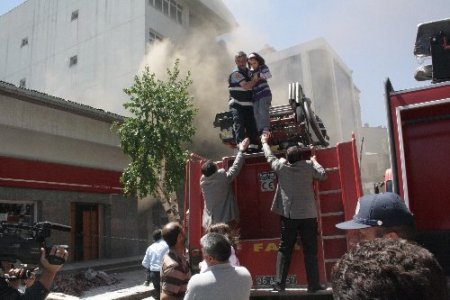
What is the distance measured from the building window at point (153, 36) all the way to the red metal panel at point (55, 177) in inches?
364

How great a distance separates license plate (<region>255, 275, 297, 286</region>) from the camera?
4.78m

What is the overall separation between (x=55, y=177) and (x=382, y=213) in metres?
12.6

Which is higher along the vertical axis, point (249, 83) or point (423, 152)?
point (249, 83)

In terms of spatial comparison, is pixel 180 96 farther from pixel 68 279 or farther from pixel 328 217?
pixel 328 217

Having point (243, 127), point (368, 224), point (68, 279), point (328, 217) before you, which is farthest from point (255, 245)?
point (68, 279)

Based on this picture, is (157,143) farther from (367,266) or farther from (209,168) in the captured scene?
(367,266)

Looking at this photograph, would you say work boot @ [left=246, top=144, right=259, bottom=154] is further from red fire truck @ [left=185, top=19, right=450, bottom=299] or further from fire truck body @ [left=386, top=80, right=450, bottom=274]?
fire truck body @ [left=386, top=80, right=450, bottom=274]

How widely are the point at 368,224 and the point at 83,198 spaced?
13.8 m

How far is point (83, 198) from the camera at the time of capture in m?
14.8

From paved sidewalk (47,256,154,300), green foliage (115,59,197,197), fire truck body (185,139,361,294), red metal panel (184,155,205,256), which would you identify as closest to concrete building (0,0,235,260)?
paved sidewalk (47,256,154,300)

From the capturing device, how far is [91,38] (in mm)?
23859

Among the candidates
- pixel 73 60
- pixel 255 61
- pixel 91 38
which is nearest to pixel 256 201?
pixel 255 61

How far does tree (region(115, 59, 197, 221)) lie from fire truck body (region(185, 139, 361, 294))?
6.64 m

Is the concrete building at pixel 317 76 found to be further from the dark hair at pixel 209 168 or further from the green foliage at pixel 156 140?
the dark hair at pixel 209 168
